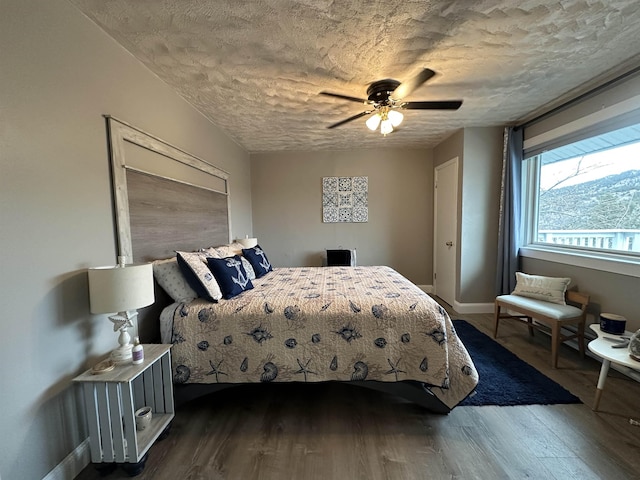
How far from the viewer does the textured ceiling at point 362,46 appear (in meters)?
1.53

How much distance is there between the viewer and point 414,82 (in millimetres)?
1891

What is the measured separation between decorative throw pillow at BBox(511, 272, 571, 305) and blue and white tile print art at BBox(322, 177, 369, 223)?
2.39m

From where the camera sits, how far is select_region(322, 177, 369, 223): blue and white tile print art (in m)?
4.63

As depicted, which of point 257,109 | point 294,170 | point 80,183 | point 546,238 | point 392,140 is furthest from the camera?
point 294,170

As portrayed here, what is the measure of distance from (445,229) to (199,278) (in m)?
3.63

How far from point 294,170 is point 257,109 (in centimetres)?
182

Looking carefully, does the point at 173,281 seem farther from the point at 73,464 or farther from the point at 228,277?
the point at 73,464

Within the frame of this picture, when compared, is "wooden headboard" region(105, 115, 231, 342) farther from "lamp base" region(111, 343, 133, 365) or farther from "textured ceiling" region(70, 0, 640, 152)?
"textured ceiling" region(70, 0, 640, 152)

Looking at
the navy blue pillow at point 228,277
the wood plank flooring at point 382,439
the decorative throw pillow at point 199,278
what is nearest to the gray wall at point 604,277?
the wood plank flooring at point 382,439

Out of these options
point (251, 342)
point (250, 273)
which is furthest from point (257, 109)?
point (251, 342)

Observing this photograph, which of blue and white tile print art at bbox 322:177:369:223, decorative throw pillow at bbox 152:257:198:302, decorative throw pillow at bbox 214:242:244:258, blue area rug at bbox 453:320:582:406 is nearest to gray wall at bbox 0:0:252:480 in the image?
decorative throw pillow at bbox 152:257:198:302

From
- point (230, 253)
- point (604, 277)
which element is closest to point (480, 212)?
point (604, 277)

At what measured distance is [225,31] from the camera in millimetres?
1670

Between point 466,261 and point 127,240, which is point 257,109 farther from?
point 466,261
